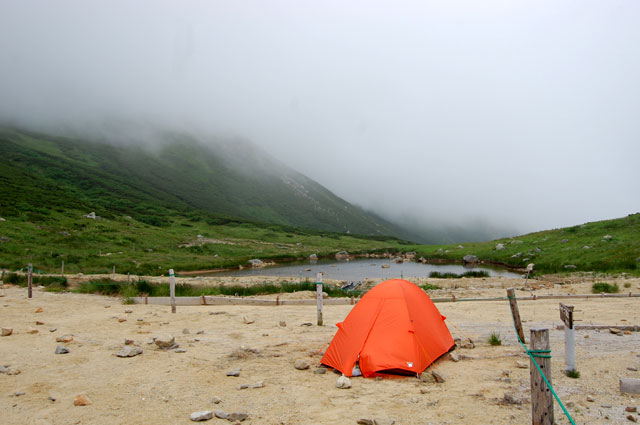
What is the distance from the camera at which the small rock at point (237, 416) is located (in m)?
6.61

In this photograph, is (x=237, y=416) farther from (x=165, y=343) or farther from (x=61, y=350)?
(x=61, y=350)

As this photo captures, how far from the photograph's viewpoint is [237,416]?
666 centimetres

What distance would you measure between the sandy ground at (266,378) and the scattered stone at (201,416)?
1.00 feet

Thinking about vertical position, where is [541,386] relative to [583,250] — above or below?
below

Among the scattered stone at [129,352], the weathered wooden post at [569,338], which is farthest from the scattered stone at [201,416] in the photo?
the weathered wooden post at [569,338]

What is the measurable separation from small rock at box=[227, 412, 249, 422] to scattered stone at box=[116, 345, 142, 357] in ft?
17.3

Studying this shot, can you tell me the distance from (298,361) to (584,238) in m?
49.9

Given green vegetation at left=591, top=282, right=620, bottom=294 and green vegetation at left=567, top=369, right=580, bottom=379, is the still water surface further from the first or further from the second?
green vegetation at left=567, top=369, right=580, bottom=379

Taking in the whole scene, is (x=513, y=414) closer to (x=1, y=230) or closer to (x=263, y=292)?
(x=263, y=292)

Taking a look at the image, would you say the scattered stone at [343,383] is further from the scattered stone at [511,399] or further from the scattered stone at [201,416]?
the scattered stone at [511,399]

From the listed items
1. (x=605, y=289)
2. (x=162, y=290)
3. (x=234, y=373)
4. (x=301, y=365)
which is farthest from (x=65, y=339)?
(x=605, y=289)

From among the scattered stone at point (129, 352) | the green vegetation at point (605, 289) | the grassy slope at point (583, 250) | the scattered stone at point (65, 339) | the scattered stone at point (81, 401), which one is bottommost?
the scattered stone at point (81, 401)

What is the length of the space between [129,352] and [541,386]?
9.95 meters

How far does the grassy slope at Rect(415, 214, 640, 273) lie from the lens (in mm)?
32656
